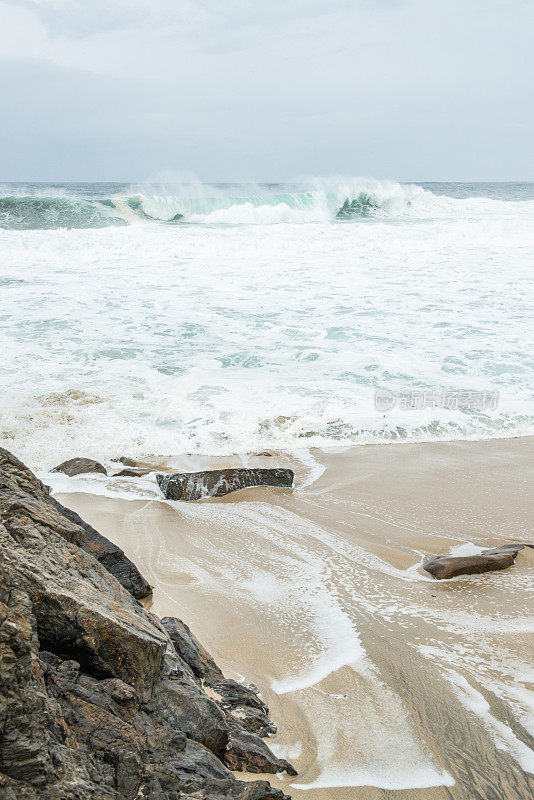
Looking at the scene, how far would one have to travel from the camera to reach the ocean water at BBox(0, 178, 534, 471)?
614 cm

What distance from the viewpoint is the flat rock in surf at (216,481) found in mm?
4617

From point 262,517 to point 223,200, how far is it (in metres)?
28.1

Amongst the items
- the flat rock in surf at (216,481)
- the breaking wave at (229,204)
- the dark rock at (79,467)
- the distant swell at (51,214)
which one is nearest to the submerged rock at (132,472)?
the dark rock at (79,467)

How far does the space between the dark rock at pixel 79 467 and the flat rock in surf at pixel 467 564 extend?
264 cm

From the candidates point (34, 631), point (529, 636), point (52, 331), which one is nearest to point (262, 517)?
point (529, 636)

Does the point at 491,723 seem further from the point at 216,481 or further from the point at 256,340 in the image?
the point at 256,340

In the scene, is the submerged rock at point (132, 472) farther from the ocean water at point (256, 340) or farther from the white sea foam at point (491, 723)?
the white sea foam at point (491, 723)

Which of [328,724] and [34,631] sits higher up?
[34,631]

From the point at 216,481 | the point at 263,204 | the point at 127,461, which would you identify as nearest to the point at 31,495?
the point at 216,481

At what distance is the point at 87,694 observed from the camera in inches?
59.3

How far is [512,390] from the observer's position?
715 cm

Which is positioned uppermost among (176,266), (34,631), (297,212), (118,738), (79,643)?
(297,212)

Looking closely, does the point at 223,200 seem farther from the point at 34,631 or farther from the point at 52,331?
the point at 34,631

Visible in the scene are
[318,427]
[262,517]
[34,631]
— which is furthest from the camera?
[318,427]
